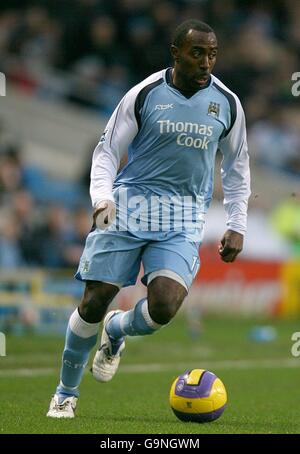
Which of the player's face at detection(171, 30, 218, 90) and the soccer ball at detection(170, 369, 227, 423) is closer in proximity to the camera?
the player's face at detection(171, 30, 218, 90)

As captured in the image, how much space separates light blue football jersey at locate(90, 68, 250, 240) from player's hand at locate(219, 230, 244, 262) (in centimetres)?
7

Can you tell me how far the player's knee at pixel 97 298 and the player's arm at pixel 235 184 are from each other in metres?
0.81

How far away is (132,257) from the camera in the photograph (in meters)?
8.03

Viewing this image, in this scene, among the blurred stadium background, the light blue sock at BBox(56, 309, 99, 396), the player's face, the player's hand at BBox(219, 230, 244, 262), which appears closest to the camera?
the player's face

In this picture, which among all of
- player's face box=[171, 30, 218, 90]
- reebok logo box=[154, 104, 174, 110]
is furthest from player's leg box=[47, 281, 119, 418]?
player's face box=[171, 30, 218, 90]

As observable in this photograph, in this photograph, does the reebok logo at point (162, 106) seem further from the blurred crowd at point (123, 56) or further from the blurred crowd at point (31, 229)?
the blurred crowd at point (123, 56)

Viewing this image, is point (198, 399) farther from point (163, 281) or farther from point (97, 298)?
point (97, 298)

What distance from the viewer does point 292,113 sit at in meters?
23.4

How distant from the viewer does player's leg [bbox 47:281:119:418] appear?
785 centimetres

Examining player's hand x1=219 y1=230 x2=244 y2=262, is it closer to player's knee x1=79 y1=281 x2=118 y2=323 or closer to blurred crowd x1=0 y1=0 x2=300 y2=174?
player's knee x1=79 y1=281 x2=118 y2=323

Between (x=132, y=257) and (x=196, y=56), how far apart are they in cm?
135

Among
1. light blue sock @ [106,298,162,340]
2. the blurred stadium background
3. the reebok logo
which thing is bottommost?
light blue sock @ [106,298,162,340]

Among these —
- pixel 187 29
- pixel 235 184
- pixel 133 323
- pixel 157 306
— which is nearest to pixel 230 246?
pixel 235 184
